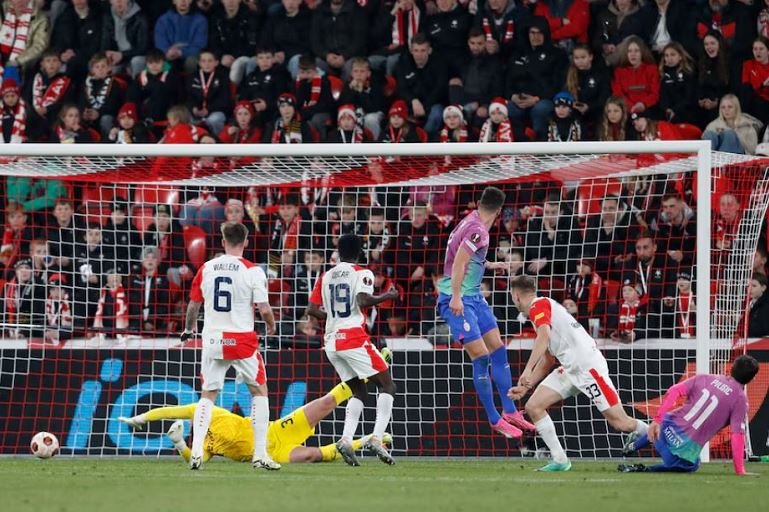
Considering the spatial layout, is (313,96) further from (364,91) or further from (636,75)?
(636,75)

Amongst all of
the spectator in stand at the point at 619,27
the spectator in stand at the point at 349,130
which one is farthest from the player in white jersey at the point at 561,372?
the spectator in stand at the point at 619,27

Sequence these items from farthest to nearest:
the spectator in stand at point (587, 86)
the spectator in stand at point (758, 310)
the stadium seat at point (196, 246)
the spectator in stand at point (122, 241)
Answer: the spectator in stand at point (587, 86), the stadium seat at point (196, 246), the spectator in stand at point (122, 241), the spectator in stand at point (758, 310)

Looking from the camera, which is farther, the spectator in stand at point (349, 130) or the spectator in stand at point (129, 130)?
the spectator in stand at point (129, 130)

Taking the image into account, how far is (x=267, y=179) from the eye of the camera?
16.8m

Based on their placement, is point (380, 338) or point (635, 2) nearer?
point (380, 338)

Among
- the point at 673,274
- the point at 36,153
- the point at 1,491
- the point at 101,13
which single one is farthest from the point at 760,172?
the point at 101,13

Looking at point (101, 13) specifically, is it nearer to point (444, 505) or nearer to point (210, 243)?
point (210, 243)

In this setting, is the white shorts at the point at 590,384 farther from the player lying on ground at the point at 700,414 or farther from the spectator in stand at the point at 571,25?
the spectator in stand at the point at 571,25

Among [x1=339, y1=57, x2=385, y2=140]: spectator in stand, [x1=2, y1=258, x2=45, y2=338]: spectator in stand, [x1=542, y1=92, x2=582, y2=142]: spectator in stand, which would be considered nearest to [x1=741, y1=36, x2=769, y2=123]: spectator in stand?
[x1=542, y1=92, x2=582, y2=142]: spectator in stand

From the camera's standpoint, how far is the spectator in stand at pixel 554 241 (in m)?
16.8

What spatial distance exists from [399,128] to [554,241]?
2.95m

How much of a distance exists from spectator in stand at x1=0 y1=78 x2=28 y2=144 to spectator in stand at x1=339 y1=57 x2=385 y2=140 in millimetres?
4541

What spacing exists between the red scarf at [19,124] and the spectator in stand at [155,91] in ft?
5.00

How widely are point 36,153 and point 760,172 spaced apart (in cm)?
761
